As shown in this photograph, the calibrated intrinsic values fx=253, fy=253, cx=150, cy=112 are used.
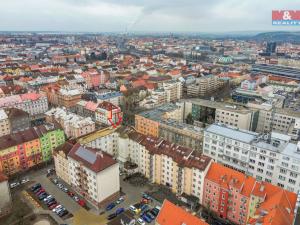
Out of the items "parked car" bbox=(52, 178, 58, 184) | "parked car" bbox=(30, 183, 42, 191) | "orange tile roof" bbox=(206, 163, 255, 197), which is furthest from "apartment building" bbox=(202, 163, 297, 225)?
"parked car" bbox=(30, 183, 42, 191)

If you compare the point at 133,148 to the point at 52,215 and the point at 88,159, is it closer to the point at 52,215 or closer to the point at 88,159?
the point at 88,159

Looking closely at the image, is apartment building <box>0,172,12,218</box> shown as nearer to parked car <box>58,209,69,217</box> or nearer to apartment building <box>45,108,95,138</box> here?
parked car <box>58,209,69,217</box>

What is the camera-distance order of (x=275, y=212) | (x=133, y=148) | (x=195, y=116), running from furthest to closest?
(x=195, y=116)
(x=133, y=148)
(x=275, y=212)

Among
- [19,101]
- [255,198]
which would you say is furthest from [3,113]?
[255,198]

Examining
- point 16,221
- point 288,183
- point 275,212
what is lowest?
point 16,221

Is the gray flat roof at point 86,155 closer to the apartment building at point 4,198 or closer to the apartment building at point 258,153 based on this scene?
the apartment building at point 4,198

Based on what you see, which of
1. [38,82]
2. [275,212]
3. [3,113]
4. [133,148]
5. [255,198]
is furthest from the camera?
[38,82]

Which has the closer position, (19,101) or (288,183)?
(288,183)

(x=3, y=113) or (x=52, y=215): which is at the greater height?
(x=3, y=113)
